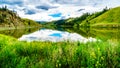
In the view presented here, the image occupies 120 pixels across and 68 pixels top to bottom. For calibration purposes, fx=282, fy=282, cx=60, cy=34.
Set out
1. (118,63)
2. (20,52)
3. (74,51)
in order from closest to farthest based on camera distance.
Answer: (118,63)
(74,51)
(20,52)

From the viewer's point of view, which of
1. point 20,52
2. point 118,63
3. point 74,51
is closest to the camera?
point 118,63

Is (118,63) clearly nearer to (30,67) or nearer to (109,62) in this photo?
(109,62)

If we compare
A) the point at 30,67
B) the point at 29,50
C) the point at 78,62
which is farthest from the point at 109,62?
the point at 29,50

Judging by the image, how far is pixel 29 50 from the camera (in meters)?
20.1

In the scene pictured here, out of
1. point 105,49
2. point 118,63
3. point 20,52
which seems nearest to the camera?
point 118,63

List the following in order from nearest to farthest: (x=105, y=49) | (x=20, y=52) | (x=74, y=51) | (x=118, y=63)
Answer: (x=118, y=63)
(x=105, y=49)
(x=74, y=51)
(x=20, y=52)

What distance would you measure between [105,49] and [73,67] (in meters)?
1.94

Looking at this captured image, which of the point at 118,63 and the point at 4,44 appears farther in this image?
the point at 4,44

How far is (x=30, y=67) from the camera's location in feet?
49.2

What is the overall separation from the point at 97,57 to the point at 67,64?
1787 millimetres

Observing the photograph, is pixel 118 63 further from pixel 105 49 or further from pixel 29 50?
pixel 29 50

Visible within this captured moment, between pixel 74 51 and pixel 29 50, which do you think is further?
pixel 29 50

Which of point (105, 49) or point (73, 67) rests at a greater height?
point (105, 49)

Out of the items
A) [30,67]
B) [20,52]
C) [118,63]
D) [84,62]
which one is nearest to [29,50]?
[20,52]
